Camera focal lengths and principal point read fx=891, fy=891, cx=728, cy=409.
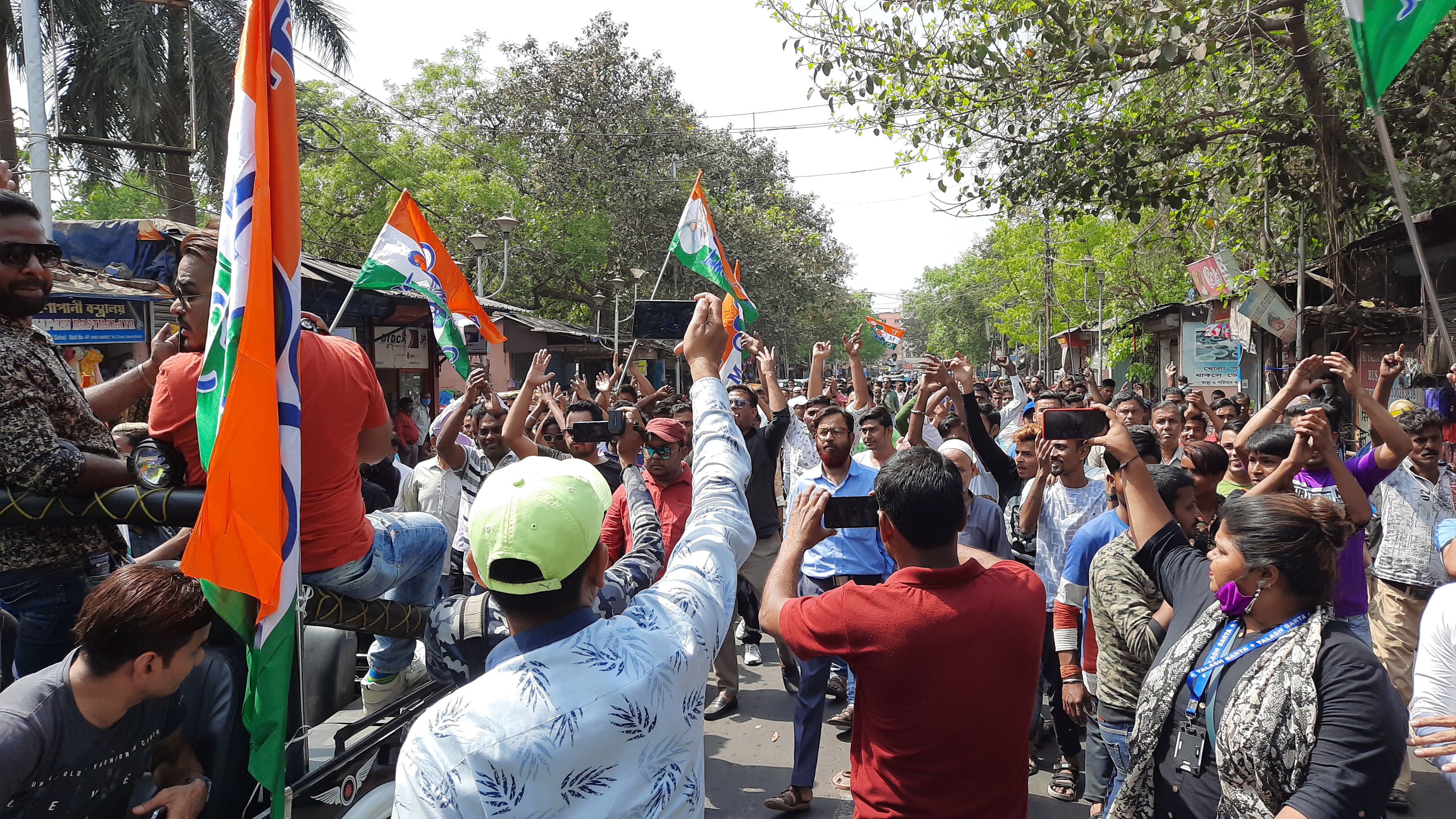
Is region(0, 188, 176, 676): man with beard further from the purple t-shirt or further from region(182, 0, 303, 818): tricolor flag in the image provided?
the purple t-shirt

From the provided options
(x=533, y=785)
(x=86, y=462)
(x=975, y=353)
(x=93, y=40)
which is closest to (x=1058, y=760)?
(x=533, y=785)

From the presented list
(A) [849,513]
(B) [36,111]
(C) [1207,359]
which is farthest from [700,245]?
(C) [1207,359]

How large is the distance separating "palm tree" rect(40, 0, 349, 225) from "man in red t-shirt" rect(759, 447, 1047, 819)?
19.1 meters

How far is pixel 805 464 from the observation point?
6.43 meters

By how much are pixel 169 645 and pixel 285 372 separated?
73 cm

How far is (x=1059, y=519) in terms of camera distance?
4.73m

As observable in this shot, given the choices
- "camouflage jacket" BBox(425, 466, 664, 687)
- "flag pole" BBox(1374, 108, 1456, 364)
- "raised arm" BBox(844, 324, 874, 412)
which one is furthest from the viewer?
"raised arm" BBox(844, 324, 874, 412)

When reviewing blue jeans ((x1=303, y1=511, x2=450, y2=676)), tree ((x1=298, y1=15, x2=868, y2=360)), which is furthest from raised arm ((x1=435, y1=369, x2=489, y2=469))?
tree ((x1=298, y1=15, x2=868, y2=360))

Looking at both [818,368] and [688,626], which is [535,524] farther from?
[818,368]

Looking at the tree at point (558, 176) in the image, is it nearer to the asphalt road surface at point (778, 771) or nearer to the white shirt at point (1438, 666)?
the asphalt road surface at point (778, 771)

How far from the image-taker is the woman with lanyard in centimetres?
196

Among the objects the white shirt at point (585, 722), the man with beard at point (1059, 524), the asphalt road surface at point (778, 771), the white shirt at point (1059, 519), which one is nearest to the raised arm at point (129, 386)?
the white shirt at point (585, 722)

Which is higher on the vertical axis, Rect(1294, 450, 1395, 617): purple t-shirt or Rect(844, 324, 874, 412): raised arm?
Rect(844, 324, 874, 412): raised arm

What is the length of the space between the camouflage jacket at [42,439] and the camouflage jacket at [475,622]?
1220 millimetres
